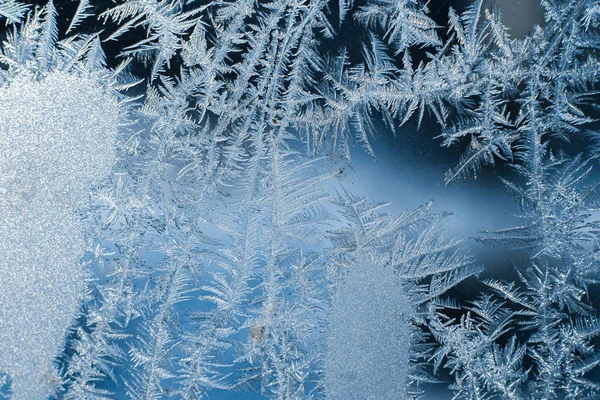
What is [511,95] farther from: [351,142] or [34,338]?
[34,338]

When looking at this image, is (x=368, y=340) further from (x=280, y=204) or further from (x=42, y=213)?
(x=42, y=213)

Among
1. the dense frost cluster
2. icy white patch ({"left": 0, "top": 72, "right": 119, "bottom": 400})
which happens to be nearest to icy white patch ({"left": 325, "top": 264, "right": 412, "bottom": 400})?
the dense frost cluster

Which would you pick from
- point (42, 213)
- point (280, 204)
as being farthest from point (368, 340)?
point (42, 213)

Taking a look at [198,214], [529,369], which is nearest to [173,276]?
[198,214]

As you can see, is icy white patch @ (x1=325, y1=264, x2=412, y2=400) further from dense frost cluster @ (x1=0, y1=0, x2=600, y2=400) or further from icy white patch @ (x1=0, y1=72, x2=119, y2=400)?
icy white patch @ (x1=0, y1=72, x2=119, y2=400)

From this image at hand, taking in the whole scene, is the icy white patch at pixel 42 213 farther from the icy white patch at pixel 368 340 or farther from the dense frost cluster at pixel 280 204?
the icy white patch at pixel 368 340
